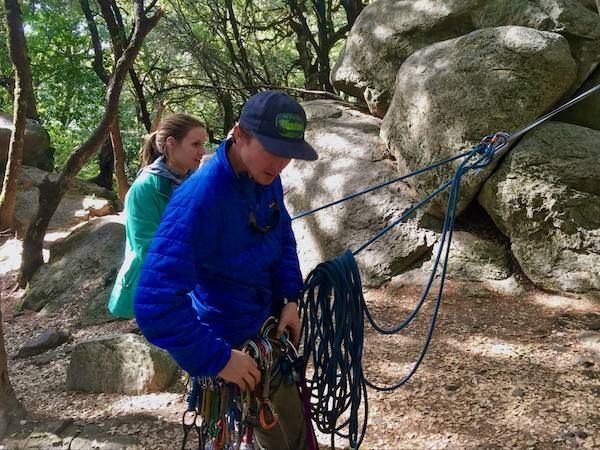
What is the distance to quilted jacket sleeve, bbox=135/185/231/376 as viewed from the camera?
4.42 ft

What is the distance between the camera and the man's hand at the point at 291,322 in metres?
1.81

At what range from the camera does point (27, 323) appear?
593cm

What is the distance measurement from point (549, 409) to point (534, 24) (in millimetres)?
4442

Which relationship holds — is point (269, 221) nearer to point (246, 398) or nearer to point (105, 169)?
point (246, 398)

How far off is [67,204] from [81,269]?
3796 millimetres

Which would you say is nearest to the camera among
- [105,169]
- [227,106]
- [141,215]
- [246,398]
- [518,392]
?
[246,398]

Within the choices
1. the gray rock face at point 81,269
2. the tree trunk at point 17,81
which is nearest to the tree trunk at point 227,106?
the tree trunk at point 17,81

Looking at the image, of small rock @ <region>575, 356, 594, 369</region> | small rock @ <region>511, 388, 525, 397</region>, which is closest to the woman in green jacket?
small rock @ <region>511, 388, 525, 397</region>

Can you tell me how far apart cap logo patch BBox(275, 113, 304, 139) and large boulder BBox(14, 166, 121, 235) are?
823 cm

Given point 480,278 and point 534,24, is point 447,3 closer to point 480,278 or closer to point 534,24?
point 534,24

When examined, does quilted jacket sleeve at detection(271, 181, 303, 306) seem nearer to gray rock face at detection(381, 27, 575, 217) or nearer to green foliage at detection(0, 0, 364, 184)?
gray rock face at detection(381, 27, 575, 217)

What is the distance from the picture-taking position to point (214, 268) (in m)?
1.56

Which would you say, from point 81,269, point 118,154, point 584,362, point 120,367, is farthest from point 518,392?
point 118,154

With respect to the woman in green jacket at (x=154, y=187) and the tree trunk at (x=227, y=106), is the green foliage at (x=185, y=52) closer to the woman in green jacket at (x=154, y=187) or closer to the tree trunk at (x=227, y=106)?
the tree trunk at (x=227, y=106)
